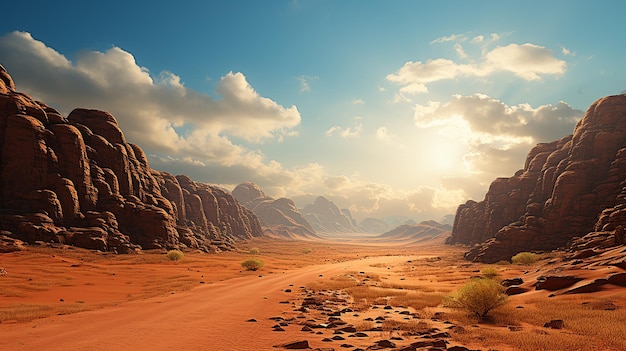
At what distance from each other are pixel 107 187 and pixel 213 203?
228 ft

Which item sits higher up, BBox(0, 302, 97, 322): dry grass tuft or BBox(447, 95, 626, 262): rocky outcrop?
BBox(447, 95, 626, 262): rocky outcrop

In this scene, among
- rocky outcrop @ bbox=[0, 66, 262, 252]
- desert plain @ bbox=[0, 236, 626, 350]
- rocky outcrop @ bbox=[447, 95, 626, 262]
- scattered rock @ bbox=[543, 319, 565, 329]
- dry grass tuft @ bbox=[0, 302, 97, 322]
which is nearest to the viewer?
desert plain @ bbox=[0, 236, 626, 350]

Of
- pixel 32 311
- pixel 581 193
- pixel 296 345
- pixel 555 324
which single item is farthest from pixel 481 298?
pixel 581 193

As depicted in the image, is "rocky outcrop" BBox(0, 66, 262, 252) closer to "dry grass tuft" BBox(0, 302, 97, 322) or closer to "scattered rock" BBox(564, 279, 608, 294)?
"dry grass tuft" BBox(0, 302, 97, 322)

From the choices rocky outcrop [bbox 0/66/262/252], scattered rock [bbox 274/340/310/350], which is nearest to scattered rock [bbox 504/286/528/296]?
scattered rock [bbox 274/340/310/350]

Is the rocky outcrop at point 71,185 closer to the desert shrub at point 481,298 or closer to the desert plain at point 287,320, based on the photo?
the desert plain at point 287,320

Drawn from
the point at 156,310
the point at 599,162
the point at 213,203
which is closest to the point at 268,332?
the point at 156,310

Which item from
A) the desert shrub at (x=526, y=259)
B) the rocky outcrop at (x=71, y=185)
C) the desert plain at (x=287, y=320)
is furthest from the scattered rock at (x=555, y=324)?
the rocky outcrop at (x=71, y=185)

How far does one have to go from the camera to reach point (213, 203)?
12781 centimetres

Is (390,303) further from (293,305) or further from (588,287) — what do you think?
(588,287)

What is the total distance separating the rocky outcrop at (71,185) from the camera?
1834 inches

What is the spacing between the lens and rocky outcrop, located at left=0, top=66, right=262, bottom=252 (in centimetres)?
4659

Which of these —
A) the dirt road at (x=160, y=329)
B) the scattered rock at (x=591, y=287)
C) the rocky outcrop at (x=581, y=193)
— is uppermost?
the rocky outcrop at (x=581, y=193)

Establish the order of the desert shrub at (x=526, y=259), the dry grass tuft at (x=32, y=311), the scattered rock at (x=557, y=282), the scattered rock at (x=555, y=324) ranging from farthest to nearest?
1. the desert shrub at (x=526, y=259)
2. the scattered rock at (x=557, y=282)
3. the dry grass tuft at (x=32, y=311)
4. the scattered rock at (x=555, y=324)
